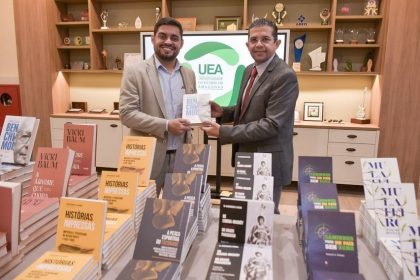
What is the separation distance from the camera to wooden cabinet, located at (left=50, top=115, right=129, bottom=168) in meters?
4.46

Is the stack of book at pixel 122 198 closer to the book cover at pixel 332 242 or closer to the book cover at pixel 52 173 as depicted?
the book cover at pixel 52 173

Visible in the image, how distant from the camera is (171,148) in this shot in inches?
83.1

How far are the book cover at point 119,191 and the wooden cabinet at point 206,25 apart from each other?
3.33 meters

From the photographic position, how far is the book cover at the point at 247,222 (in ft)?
3.34

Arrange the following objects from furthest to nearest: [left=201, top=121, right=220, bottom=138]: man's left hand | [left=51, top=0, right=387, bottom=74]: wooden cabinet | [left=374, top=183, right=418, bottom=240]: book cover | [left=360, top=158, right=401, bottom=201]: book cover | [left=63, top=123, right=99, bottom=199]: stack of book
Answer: [left=51, top=0, right=387, bottom=74]: wooden cabinet, [left=201, top=121, right=220, bottom=138]: man's left hand, [left=63, top=123, right=99, bottom=199]: stack of book, [left=360, top=158, right=401, bottom=201]: book cover, [left=374, top=183, right=418, bottom=240]: book cover

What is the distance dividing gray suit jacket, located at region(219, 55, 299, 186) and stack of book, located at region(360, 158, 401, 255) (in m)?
0.66

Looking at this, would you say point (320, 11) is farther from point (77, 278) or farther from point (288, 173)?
point (77, 278)

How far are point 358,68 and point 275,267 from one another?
12.5ft

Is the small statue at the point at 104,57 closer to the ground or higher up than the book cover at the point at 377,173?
higher up

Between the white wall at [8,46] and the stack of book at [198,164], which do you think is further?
the white wall at [8,46]

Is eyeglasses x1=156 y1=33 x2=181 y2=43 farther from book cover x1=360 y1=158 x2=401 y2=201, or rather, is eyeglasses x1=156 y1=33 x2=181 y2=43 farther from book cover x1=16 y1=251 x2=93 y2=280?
book cover x1=16 y1=251 x2=93 y2=280

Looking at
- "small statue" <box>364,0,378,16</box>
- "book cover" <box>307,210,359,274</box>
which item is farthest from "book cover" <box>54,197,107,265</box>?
"small statue" <box>364,0,378,16</box>

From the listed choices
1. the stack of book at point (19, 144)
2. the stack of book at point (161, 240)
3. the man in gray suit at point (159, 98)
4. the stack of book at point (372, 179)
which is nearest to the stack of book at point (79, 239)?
the stack of book at point (161, 240)

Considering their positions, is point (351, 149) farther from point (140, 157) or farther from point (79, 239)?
point (79, 239)
